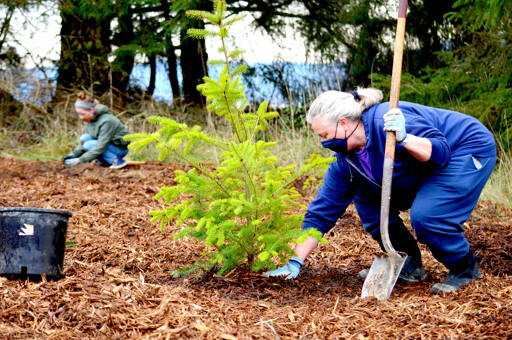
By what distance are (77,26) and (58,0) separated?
2.68 ft

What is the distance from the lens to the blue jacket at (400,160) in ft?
9.27

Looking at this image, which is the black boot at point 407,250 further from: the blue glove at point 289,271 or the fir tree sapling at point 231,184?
the fir tree sapling at point 231,184

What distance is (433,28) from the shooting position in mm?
10008

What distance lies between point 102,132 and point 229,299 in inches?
188

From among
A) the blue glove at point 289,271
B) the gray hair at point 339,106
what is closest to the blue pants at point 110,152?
the blue glove at point 289,271

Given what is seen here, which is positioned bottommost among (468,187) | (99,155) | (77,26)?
(99,155)

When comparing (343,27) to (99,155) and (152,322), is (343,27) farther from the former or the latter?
(152,322)

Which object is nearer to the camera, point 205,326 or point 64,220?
point 205,326

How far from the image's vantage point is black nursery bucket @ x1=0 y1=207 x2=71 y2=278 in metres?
2.79

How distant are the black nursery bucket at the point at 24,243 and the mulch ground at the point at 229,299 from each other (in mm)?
84

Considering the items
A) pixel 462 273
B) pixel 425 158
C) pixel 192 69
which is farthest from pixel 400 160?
pixel 192 69

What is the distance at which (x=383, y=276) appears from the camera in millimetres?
2984

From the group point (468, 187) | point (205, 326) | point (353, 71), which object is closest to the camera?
point (205, 326)

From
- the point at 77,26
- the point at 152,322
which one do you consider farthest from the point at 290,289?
the point at 77,26
